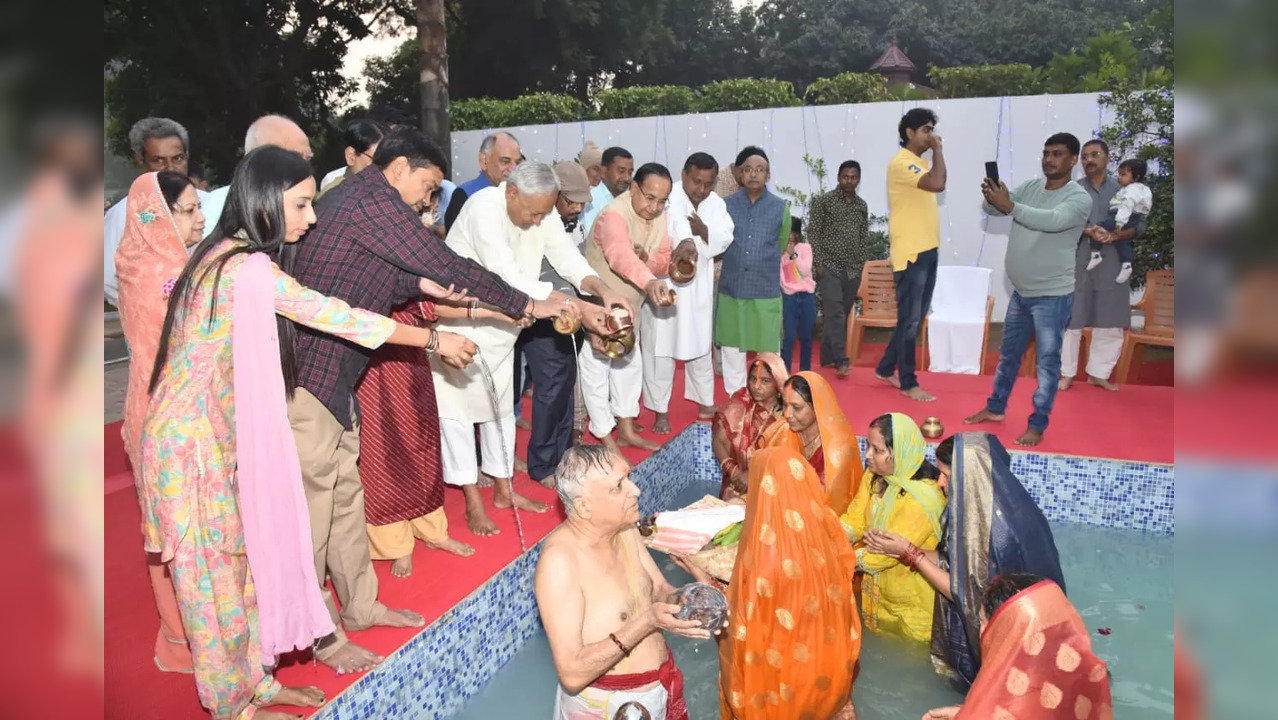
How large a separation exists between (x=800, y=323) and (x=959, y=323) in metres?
1.39

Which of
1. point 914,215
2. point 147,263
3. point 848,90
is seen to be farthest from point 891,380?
point 848,90

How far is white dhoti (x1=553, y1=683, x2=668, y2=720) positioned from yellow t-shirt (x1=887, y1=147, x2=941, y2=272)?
163 inches

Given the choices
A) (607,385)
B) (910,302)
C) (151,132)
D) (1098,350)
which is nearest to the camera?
(151,132)

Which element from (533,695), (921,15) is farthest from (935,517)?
(921,15)

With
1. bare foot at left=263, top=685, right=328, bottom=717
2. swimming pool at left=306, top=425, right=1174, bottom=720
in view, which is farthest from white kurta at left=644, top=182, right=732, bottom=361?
bare foot at left=263, top=685, right=328, bottom=717

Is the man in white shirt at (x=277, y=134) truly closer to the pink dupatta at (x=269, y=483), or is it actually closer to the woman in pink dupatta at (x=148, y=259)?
the woman in pink dupatta at (x=148, y=259)

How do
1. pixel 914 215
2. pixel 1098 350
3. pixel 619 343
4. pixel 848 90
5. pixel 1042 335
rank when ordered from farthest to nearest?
1. pixel 848 90
2. pixel 1098 350
3. pixel 914 215
4. pixel 1042 335
5. pixel 619 343

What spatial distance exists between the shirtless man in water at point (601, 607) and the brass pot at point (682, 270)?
2.85 meters

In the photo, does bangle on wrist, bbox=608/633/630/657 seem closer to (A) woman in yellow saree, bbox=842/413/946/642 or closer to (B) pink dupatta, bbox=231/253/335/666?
(B) pink dupatta, bbox=231/253/335/666

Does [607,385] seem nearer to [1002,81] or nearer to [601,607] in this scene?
[601,607]

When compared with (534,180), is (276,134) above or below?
above

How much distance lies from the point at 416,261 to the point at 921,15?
25.8 m

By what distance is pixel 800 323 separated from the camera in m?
7.16

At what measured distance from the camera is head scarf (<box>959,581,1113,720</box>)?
2209 millimetres
